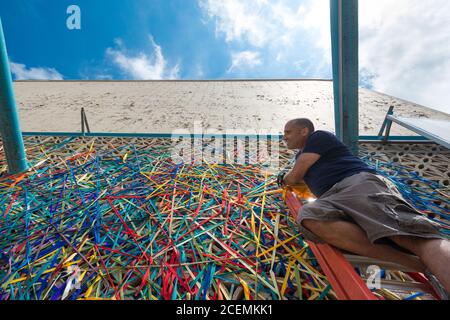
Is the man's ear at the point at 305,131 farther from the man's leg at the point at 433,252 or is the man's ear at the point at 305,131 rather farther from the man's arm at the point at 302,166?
the man's leg at the point at 433,252

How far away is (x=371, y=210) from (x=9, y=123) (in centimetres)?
400

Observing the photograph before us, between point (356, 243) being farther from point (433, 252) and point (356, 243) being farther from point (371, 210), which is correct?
point (433, 252)

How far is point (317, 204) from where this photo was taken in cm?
143

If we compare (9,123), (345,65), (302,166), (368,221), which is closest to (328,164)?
(302,166)

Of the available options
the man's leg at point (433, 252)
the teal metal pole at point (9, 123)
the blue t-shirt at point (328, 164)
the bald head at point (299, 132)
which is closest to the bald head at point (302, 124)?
the bald head at point (299, 132)

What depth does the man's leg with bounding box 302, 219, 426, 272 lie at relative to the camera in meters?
1.20

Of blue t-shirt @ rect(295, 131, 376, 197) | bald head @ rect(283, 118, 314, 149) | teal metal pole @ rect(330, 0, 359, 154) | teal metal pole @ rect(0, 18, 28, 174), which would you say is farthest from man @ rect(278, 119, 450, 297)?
teal metal pole @ rect(0, 18, 28, 174)

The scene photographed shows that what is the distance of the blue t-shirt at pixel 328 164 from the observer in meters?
1.60

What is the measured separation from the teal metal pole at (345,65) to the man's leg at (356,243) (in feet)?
6.33

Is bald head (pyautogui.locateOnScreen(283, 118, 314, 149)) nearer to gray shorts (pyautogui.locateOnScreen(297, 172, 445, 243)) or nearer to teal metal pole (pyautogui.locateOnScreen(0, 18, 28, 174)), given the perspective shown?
gray shorts (pyautogui.locateOnScreen(297, 172, 445, 243))

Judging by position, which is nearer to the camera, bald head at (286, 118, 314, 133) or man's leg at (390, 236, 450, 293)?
man's leg at (390, 236, 450, 293)

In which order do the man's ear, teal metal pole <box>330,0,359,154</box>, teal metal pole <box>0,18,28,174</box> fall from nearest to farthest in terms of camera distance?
the man's ear → teal metal pole <box>330,0,359,154</box> → teal metal pole <box>0,18,28,174</box>
